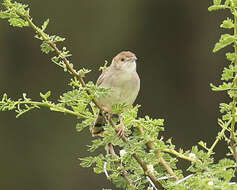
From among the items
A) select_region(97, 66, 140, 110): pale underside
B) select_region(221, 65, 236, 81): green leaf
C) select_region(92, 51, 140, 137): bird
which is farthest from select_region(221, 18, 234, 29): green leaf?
select_region(97, 66, 140, 110): pale underside

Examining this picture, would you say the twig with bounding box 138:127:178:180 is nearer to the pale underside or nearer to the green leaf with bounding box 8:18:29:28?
the green leaf with bounding box 8:18:29:28

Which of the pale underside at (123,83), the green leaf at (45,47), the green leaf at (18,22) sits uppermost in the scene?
the green leaf at (18,22)

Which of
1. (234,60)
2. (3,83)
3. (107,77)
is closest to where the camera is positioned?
(234,60)

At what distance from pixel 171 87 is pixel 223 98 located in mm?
676

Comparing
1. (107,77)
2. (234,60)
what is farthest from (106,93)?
(107,77)

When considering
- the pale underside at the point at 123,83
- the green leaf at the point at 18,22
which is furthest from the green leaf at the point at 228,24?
the pale underside at the point at 123,83

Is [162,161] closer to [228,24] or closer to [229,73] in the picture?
[229,73]

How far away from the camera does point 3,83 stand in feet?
26.6

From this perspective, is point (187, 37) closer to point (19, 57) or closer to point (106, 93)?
point (19, 57)

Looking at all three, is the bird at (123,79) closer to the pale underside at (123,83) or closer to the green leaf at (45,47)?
the pale underside at (123,83)

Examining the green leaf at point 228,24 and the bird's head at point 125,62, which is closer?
the green leaf at point 228,24

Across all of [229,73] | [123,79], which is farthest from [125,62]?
[229,73]

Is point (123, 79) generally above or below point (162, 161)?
above

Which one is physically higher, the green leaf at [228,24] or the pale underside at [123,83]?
the green leaf at [228,24]
